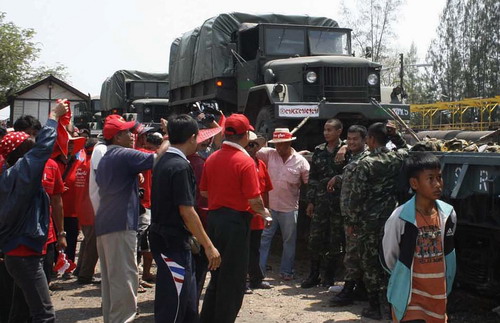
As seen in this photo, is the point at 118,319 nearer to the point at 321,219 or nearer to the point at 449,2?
the point at 321,219

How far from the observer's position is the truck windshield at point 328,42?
12.7 meters

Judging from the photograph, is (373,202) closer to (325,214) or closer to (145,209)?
(325,214)

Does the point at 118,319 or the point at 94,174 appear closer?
the point at 118,319

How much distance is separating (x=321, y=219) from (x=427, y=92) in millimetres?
49958

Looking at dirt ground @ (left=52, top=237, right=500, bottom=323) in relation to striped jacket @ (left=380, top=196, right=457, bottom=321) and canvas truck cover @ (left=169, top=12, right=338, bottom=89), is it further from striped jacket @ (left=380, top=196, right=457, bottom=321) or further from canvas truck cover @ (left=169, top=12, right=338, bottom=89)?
canvas truck cover @ (left=169, top=12, right=338, bottom=89)

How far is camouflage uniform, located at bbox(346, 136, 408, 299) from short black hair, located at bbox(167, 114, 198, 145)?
2007 millimetres

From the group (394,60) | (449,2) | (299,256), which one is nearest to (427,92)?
(449,2)

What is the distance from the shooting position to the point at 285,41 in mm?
12586

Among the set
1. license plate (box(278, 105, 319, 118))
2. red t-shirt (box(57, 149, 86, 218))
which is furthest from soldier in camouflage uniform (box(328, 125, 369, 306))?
license plate (box(278, 105, 319, 118))

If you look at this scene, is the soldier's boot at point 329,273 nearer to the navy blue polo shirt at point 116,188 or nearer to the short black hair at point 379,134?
the short black hair at point 379,134

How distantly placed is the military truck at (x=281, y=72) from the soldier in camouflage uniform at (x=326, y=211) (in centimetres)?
311

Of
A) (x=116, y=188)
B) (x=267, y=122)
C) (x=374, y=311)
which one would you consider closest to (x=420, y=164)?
(x=116, y=188)

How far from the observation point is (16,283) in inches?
179

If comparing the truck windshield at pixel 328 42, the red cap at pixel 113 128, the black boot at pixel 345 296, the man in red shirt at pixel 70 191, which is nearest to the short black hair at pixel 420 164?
the red cap at pixel 113 128
